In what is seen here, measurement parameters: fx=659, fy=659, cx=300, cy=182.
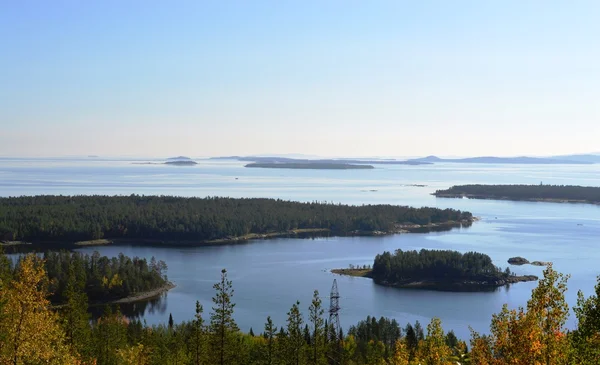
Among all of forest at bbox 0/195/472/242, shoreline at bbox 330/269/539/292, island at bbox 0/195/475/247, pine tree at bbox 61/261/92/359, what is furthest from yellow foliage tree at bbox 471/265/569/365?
forest at bbox 0/195/472/242

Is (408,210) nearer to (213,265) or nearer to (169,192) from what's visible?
(213,265)

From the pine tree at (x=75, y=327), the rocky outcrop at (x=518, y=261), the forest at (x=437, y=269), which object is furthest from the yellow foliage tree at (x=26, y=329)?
the rocky outcrop at (x=518, y=261)

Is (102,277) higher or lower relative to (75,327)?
lower

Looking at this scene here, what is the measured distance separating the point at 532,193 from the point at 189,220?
88163 millimetres

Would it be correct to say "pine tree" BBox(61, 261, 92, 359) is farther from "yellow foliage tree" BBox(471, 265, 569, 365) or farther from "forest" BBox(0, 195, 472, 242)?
"forest" BBox(0, 195, 472, 242)

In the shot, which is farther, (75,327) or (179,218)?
(179,218)

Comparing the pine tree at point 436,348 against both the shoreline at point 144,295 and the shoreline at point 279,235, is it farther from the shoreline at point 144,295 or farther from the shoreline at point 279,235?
the shoreline at point 279,235

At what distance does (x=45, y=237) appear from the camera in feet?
251

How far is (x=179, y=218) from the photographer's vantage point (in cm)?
8575

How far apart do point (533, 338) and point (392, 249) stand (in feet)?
208

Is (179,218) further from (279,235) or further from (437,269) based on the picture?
(437,269)

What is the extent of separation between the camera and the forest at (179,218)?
78.8 metres

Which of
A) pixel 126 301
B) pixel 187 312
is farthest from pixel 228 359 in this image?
pixel 126 301

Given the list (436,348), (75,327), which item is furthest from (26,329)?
(75,327)
